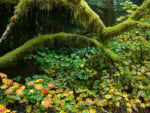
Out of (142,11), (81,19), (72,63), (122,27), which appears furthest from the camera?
(72,63)

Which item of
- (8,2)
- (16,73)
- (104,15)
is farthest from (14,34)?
(104,15)

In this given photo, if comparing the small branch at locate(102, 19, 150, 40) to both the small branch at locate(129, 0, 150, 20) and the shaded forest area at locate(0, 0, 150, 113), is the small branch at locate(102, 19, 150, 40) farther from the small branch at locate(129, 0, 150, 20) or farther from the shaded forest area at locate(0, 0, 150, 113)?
the small branch at locate(129, 0, 150, 20)

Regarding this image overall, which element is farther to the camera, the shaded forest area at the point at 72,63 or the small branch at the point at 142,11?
the small branch at the point at 142,11

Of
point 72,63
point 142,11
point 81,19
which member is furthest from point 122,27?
point 72,63

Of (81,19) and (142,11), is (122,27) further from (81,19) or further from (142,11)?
(81,19)

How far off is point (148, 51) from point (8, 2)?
529 cm

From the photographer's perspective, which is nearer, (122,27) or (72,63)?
(122,27)

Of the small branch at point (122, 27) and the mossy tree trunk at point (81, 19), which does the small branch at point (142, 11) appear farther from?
the small branch at point (122, 27)

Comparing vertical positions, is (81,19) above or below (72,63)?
above

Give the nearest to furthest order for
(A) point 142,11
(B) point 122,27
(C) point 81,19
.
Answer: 1. (A) point 142,11
2. (B) point 122,27
3. (C) point 81,19

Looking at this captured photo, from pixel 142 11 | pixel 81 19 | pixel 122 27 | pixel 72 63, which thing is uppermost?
pixel 142 11

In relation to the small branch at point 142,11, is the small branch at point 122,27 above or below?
below

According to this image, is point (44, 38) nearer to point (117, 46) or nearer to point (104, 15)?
point (117, 46)

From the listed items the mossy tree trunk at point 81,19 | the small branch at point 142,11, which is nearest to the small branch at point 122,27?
the mossy tree trunk at point 81,19
